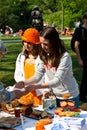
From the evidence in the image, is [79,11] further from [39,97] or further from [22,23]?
[39,97]

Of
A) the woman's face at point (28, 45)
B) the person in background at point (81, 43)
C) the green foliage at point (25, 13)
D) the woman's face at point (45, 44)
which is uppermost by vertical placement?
the woman's face at point (45, 44)

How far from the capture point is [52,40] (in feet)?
12.1

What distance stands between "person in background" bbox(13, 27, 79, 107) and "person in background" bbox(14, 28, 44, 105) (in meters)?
0.22

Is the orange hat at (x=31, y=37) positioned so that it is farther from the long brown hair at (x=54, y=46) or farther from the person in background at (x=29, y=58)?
the long brown hair at (x=54, y=46)

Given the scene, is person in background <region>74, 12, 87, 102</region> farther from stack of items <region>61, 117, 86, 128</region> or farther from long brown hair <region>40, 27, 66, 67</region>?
stack of items <region>61, 117, 86, 128</region>

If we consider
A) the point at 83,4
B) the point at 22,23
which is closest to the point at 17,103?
the point at 83,4

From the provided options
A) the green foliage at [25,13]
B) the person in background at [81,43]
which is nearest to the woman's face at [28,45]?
the person in background at [81,43]

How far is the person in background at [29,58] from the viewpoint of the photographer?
405 centimetres

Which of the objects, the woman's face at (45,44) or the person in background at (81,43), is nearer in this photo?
the woman's face at (45,44)

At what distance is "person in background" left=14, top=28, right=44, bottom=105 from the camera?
160 inches

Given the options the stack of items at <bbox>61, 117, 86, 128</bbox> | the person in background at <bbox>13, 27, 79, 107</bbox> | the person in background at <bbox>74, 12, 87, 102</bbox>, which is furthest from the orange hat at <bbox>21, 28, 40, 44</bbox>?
the person in background at <bbox>74, 12, 87, 102</bbox>

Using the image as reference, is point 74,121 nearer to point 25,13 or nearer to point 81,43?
point 81,43

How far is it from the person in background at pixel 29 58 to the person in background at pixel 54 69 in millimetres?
223

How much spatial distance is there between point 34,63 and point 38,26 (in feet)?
66.1
